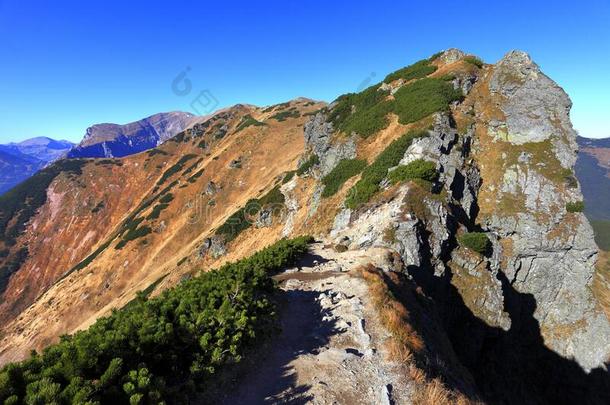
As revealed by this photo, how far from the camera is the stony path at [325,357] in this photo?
11.0 m

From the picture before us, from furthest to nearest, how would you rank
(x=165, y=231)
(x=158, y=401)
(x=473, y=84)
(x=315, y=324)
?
(x=165, y=231) → (x=473, y=84) → (x=315, y=324) → (x=158, y=401)

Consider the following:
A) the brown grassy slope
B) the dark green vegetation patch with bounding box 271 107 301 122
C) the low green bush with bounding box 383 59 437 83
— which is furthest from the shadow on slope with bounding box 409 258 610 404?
the dark green vegetation patch with bounding box 271 107 301 122

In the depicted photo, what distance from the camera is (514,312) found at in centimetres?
3616

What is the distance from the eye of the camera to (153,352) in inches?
395

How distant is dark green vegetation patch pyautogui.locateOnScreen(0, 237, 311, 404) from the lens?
7.57 m

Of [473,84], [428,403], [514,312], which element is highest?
[473,84]

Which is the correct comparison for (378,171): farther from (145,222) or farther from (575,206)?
(145,222)

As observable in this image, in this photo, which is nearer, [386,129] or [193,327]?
[193,327]

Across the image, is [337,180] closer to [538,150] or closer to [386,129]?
[386,129]

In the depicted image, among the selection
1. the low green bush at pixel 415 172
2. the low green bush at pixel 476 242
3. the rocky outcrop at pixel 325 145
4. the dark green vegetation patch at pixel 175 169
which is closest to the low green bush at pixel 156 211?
the dark green vegetation patch at pixel 175 169

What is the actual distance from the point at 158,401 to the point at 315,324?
8591 millimetres

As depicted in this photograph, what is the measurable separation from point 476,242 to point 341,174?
20.1 metres

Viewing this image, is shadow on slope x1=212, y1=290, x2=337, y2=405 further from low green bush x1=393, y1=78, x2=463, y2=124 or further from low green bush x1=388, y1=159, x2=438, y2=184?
low green bush x1=393, y1=78, x2=463, y2=124

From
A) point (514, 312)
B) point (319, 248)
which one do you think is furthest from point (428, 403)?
point (514, 312)
